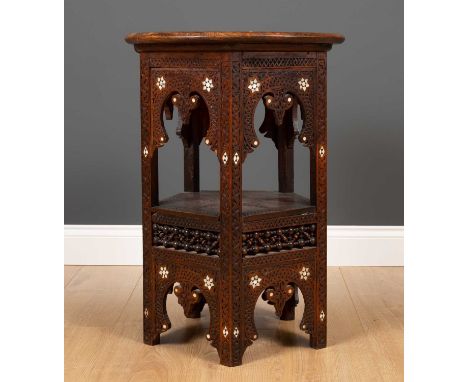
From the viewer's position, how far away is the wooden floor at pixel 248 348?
8.00 ft

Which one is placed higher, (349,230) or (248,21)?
(248,21)

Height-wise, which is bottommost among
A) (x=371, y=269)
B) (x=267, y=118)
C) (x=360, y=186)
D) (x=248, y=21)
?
(x=371, y=269)

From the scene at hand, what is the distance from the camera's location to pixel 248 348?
8.71 ft

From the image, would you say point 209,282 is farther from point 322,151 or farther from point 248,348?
point 322,151

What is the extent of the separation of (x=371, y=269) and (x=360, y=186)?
33 cm

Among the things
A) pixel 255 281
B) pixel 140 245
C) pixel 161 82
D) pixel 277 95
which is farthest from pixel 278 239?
Answer: pixel 140 245

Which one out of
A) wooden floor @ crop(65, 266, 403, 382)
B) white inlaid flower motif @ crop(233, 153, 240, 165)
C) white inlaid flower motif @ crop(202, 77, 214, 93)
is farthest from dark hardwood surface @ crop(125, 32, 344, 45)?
wooden floor @ crop(65, 266, 403, 382)

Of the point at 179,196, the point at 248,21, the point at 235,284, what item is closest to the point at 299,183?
the point at 248,21

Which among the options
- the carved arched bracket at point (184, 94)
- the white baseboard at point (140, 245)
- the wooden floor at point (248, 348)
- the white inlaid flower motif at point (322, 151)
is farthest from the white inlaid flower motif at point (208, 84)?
the white baseboard at point (140, 245)

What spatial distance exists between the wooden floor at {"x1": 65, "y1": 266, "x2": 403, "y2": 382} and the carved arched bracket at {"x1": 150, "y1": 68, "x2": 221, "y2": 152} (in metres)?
0.59

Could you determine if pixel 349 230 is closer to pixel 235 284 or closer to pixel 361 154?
pixel 361 154

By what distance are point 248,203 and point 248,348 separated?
1.37 ft

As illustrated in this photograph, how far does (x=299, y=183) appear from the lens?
363 centimetres
